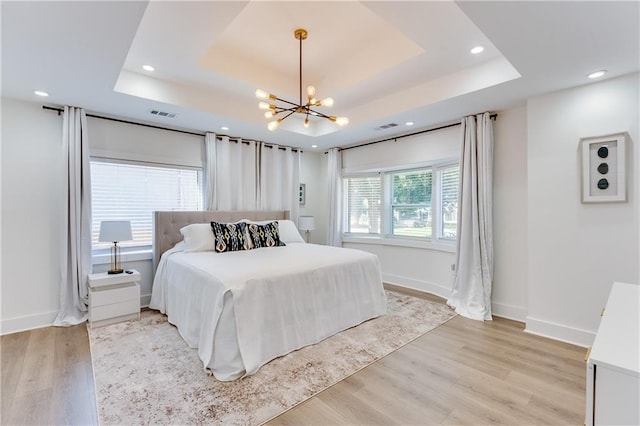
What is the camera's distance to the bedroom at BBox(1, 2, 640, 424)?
1.97 meters

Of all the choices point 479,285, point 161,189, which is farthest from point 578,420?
point 161,189

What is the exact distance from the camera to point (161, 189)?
4.12m

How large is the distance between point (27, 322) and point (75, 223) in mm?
1136

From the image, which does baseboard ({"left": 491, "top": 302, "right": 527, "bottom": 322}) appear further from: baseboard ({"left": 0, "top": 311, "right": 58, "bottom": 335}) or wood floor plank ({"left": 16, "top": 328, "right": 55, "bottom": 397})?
baseboard ({"left": 0, "top": 311, "right": 58, "bottom": 335})

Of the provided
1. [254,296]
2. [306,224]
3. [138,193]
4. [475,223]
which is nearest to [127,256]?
[138,193]

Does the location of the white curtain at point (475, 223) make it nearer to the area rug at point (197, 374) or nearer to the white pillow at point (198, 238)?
the area rug at point (197, 374)

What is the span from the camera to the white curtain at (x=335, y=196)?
5.57 m

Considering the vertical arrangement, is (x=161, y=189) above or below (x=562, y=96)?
below

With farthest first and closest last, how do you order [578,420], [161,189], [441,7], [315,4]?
[161,189] → [315,4] → [441,7] → [578,420]

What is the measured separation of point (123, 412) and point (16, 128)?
3.18 metres

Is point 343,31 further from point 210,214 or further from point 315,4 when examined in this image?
point 210,214

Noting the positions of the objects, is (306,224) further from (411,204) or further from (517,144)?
(517,144)

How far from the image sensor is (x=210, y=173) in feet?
14.3

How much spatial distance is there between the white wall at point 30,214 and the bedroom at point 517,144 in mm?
11
